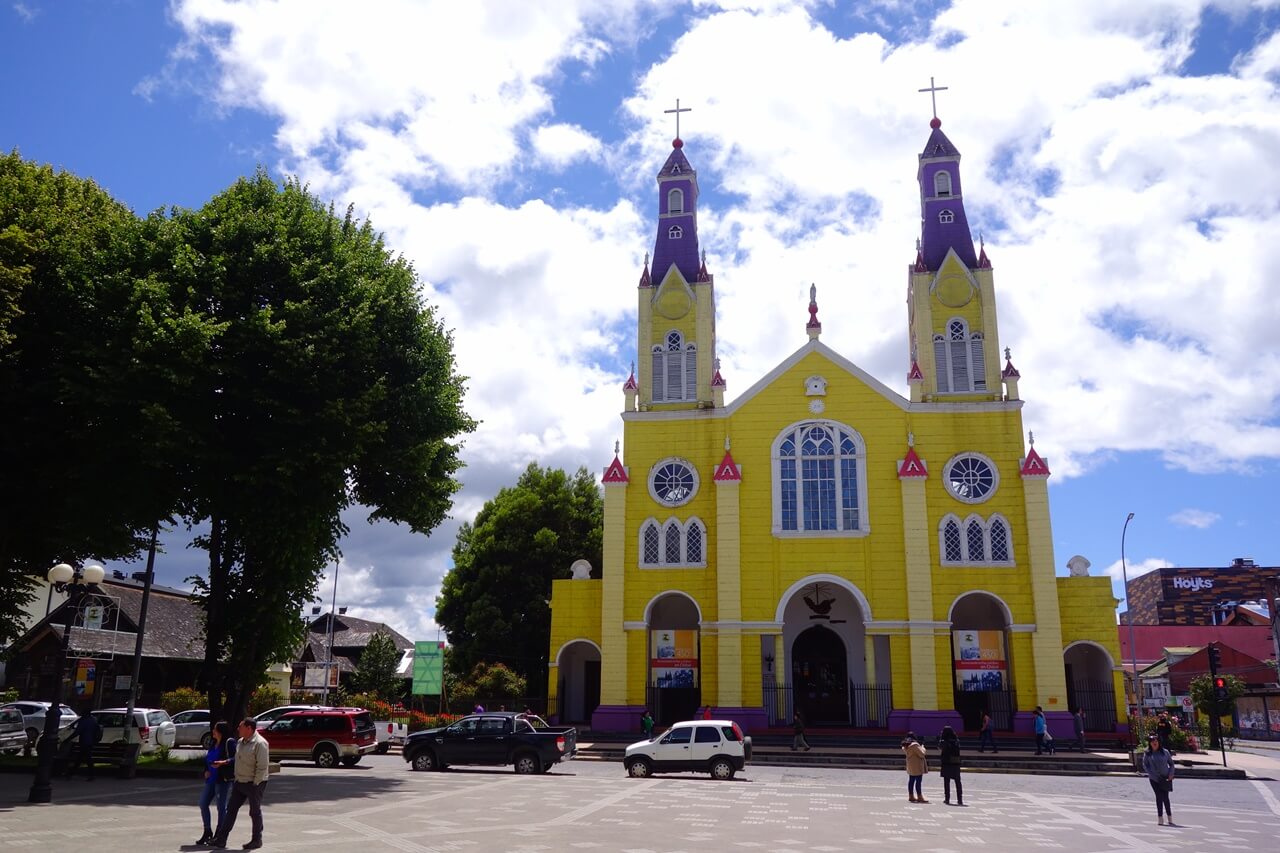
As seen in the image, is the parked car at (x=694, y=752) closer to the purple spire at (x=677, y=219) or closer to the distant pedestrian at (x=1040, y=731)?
the distant pedestrian at (x=1040, y=731)

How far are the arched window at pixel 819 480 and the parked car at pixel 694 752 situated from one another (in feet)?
42.0

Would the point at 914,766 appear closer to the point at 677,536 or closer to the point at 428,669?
the point at 677,536

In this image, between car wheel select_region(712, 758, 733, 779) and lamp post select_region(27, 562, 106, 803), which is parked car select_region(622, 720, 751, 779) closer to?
car wheel select_region(712, 758, 733, 779)

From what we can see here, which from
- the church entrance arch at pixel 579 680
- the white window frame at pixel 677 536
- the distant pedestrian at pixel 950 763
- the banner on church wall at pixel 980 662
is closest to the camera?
the distant pedestrian at pixel 950 763

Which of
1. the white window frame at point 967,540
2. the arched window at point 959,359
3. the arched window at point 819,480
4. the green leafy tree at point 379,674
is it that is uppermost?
the arched window at point 959,359

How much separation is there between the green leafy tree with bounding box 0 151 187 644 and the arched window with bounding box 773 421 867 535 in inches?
877

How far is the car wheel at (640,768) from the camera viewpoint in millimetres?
25016

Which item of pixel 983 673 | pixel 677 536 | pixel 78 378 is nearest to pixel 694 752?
pixel 677 536

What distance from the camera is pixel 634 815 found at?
54.9ft

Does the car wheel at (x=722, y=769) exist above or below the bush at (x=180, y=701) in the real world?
below

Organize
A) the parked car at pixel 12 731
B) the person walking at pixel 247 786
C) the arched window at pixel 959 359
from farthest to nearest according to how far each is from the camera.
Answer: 1. the arched window at pixel 959 359
2. the parked car at pixel 12 731
3. the person walking at pixel 247 786

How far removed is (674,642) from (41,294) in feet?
78.4

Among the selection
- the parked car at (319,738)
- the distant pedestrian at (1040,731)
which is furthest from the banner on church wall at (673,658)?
the parked car at (319,738)

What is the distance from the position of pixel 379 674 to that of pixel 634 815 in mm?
38026
